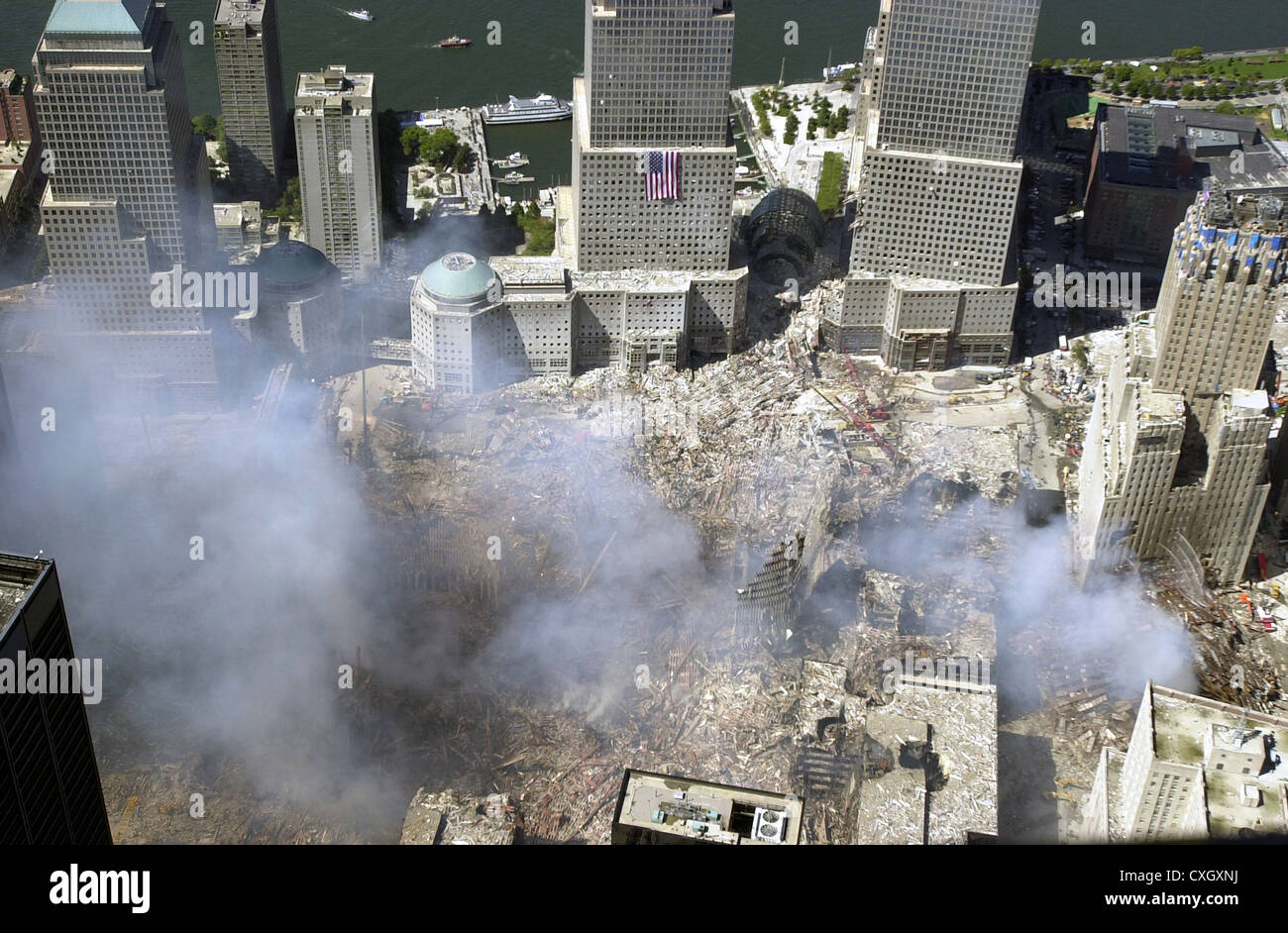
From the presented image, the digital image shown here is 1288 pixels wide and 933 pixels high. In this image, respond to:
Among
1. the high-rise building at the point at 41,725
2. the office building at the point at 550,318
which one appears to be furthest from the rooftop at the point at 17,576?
the office building at the point at 550,318

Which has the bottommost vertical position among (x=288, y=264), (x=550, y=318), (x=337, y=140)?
(x=550, y=318)

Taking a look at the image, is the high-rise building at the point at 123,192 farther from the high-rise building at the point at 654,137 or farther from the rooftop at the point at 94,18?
the high-rise building at the point at 654,137

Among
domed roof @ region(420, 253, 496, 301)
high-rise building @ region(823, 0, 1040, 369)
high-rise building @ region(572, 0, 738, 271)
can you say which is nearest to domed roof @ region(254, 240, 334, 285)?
domed roof @ region(420, 253, 496, 301)

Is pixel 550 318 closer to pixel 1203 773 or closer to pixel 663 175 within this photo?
pixel 663 175

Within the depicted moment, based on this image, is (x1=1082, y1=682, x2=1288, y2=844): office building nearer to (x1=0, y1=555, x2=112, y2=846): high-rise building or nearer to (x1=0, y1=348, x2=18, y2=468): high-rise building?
(x1=0, y1=555, x2=112, y2=846): high-rise building

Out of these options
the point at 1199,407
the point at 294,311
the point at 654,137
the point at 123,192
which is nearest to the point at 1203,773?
Result: the point at 1199,407

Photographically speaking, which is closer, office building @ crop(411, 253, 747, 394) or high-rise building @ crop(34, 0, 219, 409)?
high-rise building @ crop(34, 0, 219, 409)
